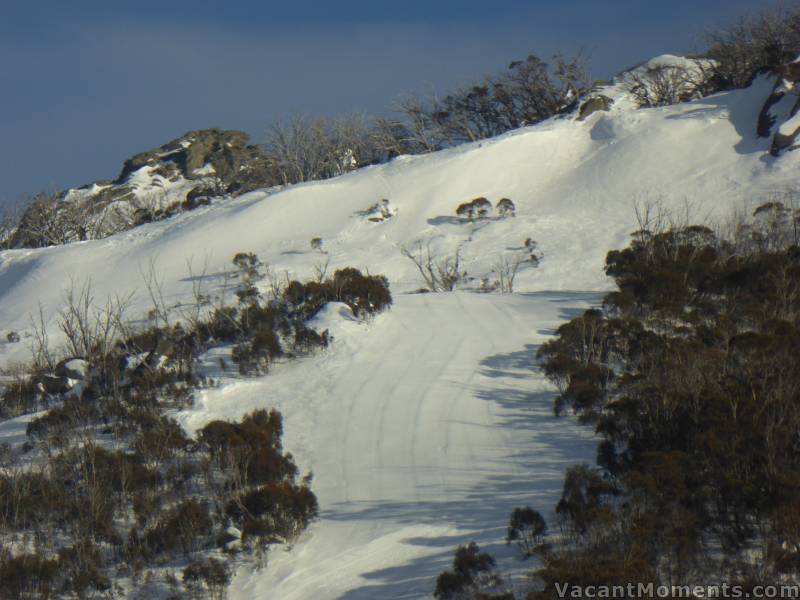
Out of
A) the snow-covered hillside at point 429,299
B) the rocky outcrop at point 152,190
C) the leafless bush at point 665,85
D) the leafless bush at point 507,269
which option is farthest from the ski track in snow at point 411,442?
the rocky outcrop at point 152,190

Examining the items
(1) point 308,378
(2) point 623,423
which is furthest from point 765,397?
(1) point 308,378

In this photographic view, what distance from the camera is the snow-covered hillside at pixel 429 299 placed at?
8438 millimetres

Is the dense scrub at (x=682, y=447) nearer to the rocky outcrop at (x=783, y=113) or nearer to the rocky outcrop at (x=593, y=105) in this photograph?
the rocky outcrop at (x=783, y=113)

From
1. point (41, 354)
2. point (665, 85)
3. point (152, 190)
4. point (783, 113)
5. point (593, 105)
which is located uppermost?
point (152, 190)

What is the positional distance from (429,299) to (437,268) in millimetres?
5943

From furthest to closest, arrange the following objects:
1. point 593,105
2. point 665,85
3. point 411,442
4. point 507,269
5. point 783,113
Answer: point 665,85
point 593,105
point 783,113
point 507,269
point 411,442

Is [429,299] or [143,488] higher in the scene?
[429,299]

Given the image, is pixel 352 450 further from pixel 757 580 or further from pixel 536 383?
pixel 757 580

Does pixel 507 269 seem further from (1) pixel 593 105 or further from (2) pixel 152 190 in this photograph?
(2) pixel 152 190

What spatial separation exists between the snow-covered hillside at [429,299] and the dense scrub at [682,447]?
0.55 metres

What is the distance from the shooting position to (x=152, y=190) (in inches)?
1877

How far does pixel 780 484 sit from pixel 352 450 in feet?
16.5

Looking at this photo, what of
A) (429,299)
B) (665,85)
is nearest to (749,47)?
(665,85)

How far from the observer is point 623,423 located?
9.11 metres
